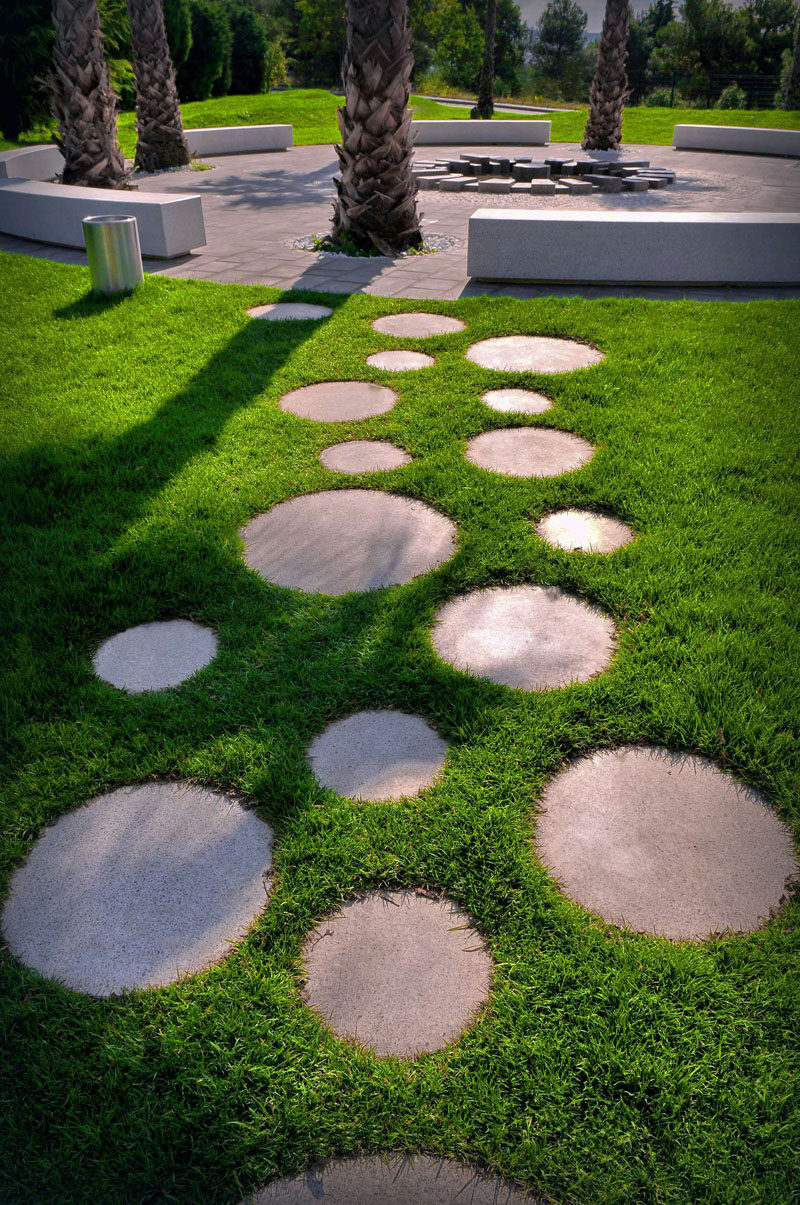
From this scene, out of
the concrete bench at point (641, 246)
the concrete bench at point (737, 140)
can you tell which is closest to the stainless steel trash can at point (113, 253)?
the concrete bench at point (641, 246)

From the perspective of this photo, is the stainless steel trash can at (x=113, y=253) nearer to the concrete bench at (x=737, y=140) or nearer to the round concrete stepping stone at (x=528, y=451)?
the round concrete stepping stone at (x=528, y=451)

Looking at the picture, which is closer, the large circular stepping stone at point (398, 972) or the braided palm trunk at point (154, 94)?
the large circular stepping stone at point (398, 972)

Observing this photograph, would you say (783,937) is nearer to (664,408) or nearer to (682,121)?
(664,408)

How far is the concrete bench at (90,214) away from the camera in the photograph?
8719 millimetres

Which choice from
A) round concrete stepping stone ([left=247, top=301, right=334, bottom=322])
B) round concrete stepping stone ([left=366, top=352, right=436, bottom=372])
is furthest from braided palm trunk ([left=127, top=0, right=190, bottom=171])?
round concrete stepping stone ([left=366, top=352, right=436, bottom=372])

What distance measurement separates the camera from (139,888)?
2084 millimetres

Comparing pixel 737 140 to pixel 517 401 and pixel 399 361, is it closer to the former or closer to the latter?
pixel 399 361

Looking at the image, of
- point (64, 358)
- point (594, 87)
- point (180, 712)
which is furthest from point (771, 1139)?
point (594, 87)

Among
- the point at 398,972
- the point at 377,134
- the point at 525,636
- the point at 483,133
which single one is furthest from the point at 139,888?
the point at 483,133

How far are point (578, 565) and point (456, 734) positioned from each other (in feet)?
3.77

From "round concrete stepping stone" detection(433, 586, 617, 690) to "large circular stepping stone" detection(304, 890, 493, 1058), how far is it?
0.96m

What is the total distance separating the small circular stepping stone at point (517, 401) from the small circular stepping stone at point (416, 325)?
4.41 ft

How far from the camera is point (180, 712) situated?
8.65 ft

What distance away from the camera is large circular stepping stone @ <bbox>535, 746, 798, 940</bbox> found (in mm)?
2021
